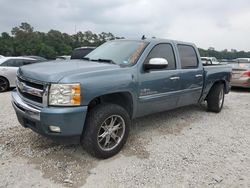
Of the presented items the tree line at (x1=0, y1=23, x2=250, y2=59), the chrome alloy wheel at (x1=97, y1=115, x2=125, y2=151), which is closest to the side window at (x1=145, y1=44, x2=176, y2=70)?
the chrome alloy wheel at (x1=97, y1=115, x2=125, y2=151)

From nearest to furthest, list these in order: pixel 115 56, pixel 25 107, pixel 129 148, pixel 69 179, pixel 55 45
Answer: pixel 69 179 → pixel 25 107 → pixel 129 148 → pixel 115 56 → pixel 55 45

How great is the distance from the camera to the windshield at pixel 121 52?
412 centimetres

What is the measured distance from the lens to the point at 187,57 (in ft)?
17.6

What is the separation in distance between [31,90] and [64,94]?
602mm

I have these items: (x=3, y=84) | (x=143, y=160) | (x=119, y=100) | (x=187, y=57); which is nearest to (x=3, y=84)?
(x=3, y=84)

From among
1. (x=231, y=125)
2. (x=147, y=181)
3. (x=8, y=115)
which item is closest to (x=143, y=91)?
(x=147, y=181)

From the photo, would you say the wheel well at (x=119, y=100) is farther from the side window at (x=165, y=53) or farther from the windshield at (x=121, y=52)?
the side window at (x=165, y=53)

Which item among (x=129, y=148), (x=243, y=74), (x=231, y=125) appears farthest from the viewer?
(x=243, y=74)

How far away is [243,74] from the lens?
10.5 meters

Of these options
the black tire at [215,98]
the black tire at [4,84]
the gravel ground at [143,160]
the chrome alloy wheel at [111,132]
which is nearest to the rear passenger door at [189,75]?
the gravel ground at [143,160]

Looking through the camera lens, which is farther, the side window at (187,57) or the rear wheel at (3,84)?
the rear wheel at (3,84)

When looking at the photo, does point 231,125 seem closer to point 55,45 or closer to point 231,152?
point 231,152

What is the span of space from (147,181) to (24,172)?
5.16ft

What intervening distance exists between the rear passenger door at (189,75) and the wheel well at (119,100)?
145cm
